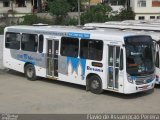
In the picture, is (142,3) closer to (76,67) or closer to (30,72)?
(30,72)

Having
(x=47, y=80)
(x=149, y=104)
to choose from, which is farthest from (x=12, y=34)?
(x=149, y=104)

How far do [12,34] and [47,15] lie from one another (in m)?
53.1

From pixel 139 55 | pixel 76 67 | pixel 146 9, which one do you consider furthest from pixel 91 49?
pixel 146 9

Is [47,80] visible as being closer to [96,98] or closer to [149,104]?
[96,98]

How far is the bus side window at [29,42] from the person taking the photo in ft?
65.0

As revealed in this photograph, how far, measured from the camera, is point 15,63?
21094 millimetres

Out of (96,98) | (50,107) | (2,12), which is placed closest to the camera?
(50,107)

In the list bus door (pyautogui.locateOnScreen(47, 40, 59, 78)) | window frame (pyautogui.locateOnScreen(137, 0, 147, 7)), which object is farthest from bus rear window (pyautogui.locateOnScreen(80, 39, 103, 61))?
window frame (pyautogui.locateOnScreen(137, 0, 147, 7))

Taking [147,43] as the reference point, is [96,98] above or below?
below

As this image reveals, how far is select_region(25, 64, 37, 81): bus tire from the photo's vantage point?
2011 cm

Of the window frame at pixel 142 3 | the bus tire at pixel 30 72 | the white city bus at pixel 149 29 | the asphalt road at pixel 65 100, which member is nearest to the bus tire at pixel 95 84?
the asphalt road at pixel 65 100

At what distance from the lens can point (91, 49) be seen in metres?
17.1

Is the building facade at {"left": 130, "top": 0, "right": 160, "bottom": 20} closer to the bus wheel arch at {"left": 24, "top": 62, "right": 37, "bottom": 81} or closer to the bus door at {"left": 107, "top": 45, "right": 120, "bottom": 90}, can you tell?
the bus wheel arch at {"left": 24, "top": 62, "right": 37, "bottom": 81}

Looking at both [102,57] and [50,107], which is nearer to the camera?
[50,107]
